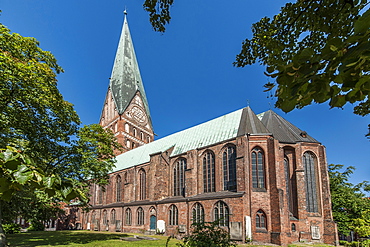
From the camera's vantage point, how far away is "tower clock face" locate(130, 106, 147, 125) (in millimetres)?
54938

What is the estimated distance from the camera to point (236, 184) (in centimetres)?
2325

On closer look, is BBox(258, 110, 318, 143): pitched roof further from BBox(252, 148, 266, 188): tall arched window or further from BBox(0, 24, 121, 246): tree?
BBox(0, 24, 121, 246): tree

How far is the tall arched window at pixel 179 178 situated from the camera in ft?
95.8

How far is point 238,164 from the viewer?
22.5 meters

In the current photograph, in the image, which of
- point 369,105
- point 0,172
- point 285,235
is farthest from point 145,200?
point 0,172

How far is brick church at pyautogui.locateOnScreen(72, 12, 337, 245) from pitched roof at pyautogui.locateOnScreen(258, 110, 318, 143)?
3.7 inches

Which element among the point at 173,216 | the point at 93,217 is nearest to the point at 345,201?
the point at 173,216

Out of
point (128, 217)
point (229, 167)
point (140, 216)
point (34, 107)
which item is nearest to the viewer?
point (34, 107)

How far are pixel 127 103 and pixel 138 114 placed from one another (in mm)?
3941

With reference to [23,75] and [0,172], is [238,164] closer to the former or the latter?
[23,75]

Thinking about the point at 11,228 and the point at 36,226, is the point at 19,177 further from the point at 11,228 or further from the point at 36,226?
the point at 36,226

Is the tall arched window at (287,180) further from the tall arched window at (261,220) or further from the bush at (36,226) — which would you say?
the bush at (36,226)

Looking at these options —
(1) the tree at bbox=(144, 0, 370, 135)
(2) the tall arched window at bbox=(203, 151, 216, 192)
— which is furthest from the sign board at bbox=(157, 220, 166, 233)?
(1) the tree at bbox=(144, 0, 370, 135)

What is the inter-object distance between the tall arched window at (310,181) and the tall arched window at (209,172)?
8.37m
